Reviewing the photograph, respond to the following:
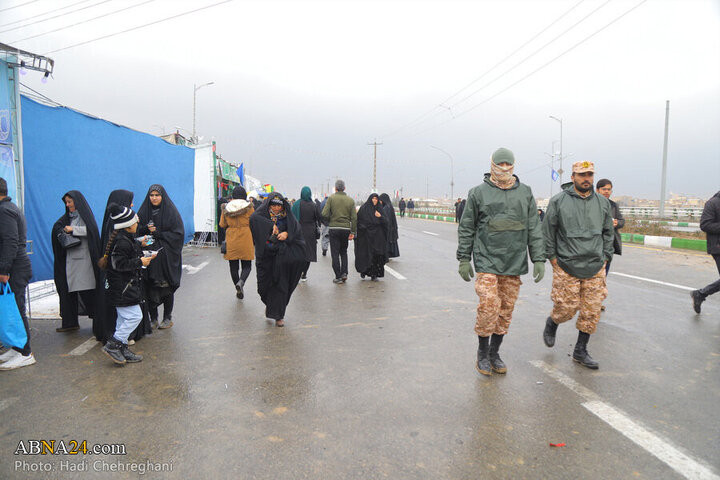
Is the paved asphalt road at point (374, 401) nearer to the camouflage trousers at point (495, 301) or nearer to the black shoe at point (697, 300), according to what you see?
the black shoe at point (697, 300)

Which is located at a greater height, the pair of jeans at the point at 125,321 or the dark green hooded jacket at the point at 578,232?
the dark green hooded jacket at the point at 578,232

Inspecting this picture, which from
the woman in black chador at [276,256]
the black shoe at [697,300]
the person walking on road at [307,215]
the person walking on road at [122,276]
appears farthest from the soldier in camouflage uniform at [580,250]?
the person walking on road at [307,215]

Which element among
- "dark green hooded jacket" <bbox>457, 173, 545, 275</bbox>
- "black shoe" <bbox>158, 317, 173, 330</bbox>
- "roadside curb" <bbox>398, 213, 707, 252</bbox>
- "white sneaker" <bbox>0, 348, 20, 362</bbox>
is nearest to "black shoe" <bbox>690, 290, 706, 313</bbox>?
"dark green hooded jacket" <bbox>457, 173, 545, 275</bbox>

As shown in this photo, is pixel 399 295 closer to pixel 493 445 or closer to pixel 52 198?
pixel 493 445

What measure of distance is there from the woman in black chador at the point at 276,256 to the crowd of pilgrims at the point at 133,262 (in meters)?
0.01

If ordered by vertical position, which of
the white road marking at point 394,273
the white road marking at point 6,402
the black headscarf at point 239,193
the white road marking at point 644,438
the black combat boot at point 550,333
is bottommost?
the white road marking at point 6,402

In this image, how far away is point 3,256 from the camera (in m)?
3.83

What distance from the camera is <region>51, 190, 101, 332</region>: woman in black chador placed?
4.71 metres

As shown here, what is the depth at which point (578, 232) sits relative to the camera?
13.5ft

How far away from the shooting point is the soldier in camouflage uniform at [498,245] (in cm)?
384

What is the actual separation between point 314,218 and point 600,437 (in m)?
6.40

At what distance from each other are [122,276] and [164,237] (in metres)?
1.06

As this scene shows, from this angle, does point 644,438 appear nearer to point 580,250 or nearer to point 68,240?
point 580,250

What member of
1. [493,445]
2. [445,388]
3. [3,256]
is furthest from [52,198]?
[493,445]
